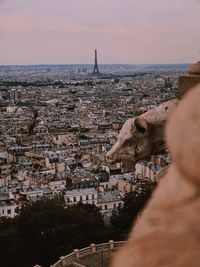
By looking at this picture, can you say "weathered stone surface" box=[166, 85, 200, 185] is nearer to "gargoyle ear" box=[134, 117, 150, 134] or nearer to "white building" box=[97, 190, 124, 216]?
"gargoyle ear" box=[134, 117, 150, 134]

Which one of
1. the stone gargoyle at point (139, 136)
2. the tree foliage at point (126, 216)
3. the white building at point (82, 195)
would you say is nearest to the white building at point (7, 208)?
the white building at point (82, 195)

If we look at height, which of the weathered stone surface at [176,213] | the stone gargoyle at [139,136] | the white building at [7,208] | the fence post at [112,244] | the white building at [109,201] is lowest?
the white building at [109,201]

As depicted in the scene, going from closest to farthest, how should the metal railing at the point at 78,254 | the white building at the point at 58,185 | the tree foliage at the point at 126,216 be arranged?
1. the metal railing at the point at 78,254
2. the tree foliage at the point at 126,216
3. the white building at the point at 58,185

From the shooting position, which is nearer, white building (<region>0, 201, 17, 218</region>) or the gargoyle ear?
the gargoyle ear

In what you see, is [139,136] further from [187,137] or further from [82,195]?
[82,195]

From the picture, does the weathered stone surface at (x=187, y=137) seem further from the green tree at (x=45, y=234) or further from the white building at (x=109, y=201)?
the white building at (x=109, y=201)

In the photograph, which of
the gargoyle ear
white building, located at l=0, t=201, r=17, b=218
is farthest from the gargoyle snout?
white building, located at l=0, t=201, r=17, b=218

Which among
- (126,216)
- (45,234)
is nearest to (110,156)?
(45,234)
